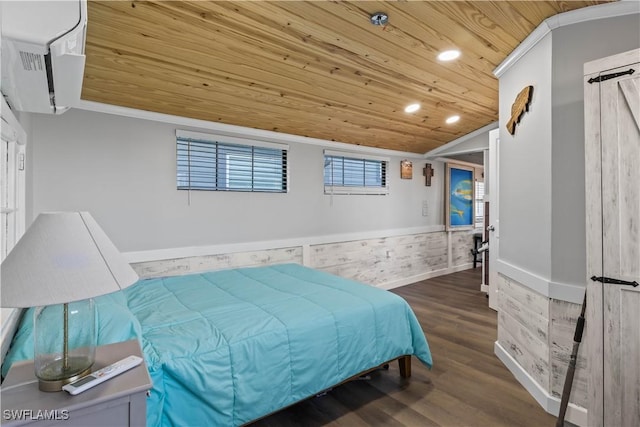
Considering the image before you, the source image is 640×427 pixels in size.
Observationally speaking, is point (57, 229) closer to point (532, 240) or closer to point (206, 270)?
point (206, 270)

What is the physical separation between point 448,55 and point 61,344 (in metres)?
2.87

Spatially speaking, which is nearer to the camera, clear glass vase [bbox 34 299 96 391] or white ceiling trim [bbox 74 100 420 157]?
clear glass vase [bbox 34 299 96 391]

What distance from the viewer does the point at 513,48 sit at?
248cm

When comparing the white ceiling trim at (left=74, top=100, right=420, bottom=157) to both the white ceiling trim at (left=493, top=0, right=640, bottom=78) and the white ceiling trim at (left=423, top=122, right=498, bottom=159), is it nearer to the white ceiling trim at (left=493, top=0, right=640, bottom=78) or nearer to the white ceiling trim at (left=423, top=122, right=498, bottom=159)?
the white ceiling trim at (left=423, top=122, right=498, bottom=159)

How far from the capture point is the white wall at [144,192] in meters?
2.60

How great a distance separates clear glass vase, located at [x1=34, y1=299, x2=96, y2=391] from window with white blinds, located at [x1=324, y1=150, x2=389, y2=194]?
11.3ft

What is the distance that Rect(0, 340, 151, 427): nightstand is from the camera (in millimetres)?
883

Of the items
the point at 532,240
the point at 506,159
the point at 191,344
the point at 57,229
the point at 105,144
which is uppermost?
the point at 105,144

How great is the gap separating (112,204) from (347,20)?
2397mm

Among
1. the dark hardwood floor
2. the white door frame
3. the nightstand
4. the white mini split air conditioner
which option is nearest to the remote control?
the nightstand

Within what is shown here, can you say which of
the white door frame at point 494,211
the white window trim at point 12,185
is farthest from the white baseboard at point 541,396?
the white window trim at point 12,185

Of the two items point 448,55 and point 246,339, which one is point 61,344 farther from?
point 448,55

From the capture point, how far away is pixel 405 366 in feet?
8.16

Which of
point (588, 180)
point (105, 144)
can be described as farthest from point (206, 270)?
point (588, 180)
